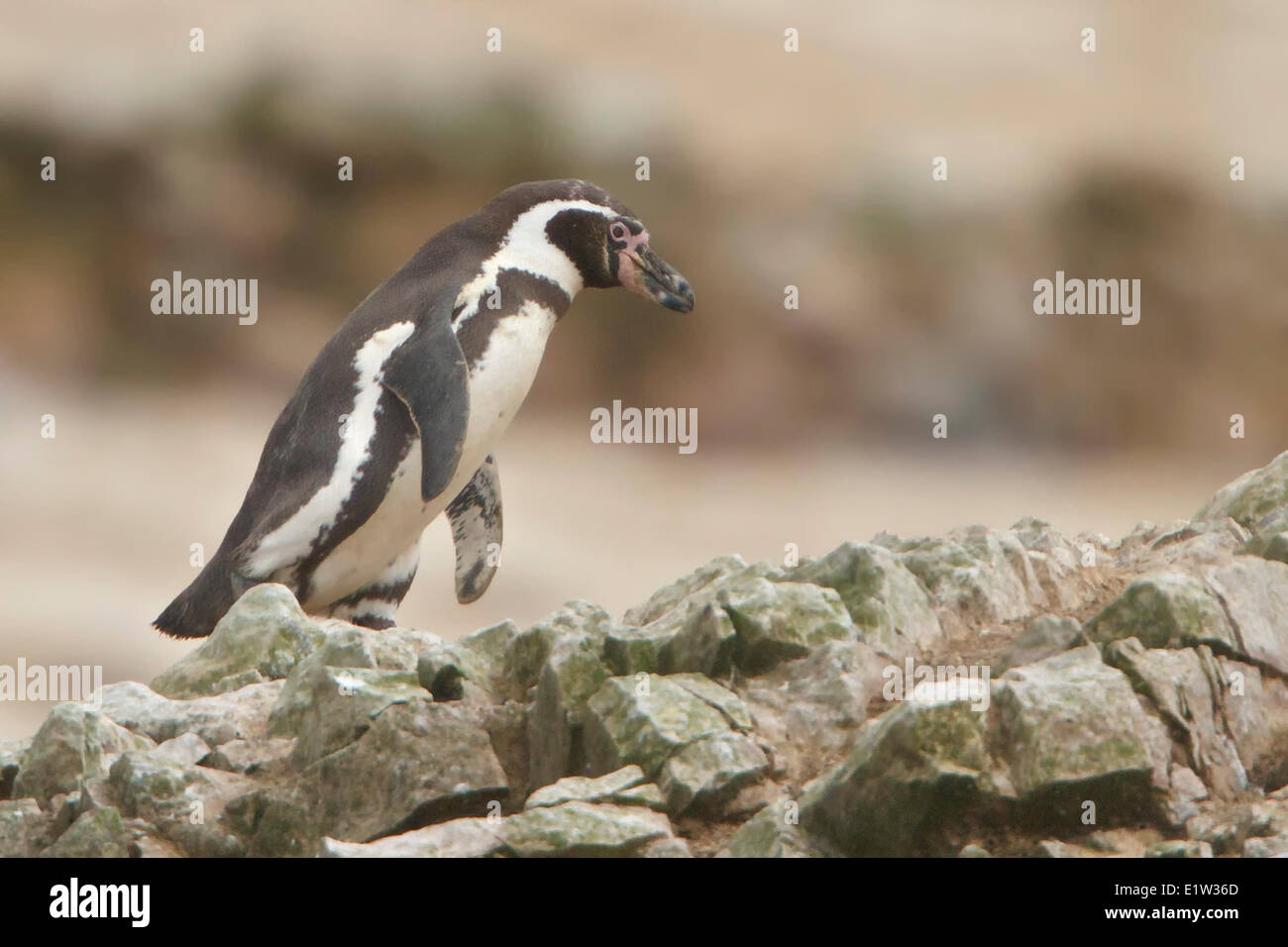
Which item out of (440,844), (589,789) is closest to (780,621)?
(589,789)

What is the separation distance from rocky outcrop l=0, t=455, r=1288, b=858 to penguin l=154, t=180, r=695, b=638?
96 cm

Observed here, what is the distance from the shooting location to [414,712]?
2.79 metres

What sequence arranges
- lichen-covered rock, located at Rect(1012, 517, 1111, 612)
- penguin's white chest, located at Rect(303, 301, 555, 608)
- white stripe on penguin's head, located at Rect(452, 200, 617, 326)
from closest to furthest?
lichen-covered rock, located at Rect(1012, 517, 1111, 612) → penguin's white chest, located at Rect(303, 301, 555, 608) → white stripe on penguin's head, located at Rect(452, 200, 617, 326)

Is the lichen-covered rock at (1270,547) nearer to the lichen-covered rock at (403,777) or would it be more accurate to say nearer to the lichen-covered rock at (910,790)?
the lichen-covered rock at (910,790)

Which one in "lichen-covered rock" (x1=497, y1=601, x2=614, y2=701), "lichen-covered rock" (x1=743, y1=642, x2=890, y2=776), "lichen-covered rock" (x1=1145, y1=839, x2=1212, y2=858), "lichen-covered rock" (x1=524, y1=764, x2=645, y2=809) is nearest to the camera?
"lichen-covered rock" (x1=1145, y1=839, x2=1212, y2=858)

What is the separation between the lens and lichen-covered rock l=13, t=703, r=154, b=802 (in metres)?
2.81

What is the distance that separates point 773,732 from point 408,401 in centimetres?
166

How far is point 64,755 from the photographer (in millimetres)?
2820

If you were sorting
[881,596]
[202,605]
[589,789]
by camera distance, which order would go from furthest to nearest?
[202,605] → [881,596] → [589,789]

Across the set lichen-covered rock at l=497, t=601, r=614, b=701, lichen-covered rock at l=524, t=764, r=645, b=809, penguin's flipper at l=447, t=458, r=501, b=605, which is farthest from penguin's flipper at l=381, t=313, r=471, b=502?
lichen-covered rock at l=524, t=764, r=645, b=809

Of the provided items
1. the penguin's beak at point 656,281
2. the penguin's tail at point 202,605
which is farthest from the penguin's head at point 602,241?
the penguin's tail at point 202,605
